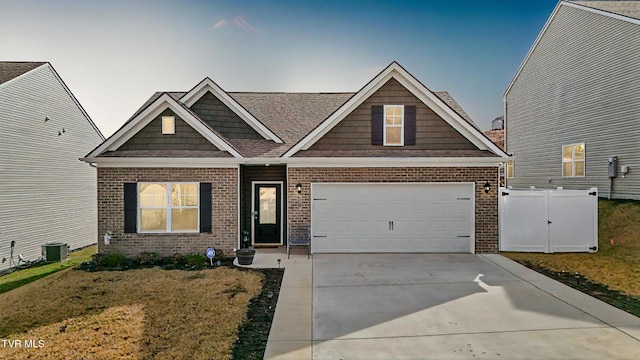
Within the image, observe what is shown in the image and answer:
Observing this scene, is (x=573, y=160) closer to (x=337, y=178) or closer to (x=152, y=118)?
(x=337, y=178)

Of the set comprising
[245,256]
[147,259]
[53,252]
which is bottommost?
[53,252]

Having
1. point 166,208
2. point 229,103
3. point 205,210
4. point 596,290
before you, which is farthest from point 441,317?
point 229,103

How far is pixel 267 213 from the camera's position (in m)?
13.1

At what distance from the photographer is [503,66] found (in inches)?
876

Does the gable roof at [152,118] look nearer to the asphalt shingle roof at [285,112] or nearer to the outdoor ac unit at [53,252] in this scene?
the asphalt shingle roof at [285,112]

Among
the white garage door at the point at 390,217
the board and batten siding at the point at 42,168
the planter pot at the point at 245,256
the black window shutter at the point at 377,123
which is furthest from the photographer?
the board and batten siding at the point at 42,168

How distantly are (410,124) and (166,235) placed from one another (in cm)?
855

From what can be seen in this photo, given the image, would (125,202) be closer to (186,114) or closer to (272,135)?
(186,114)

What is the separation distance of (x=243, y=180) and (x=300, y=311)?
22.9ft

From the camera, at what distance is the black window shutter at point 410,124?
38.5ft

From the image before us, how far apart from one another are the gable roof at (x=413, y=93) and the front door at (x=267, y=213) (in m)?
2.23

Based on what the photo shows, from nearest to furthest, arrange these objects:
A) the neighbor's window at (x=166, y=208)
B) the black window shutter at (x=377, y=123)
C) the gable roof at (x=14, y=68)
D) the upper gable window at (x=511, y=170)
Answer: the neighbor's window at (x=166, y=208) < the black window shutter at (x=377, y=123) < the gable roof at (x=14, y=68) < the upper gable window at (x=511, y=170)

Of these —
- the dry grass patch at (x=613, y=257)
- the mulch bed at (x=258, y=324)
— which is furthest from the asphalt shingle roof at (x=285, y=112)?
the dry grass patch at (x=613, y=257)

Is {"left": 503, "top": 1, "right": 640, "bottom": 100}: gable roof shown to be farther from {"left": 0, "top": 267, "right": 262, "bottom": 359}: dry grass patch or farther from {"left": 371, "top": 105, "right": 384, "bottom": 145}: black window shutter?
{"left": 0, "top": 267, "right": 262, "bottom": 359}: dry grass patch
